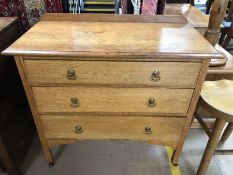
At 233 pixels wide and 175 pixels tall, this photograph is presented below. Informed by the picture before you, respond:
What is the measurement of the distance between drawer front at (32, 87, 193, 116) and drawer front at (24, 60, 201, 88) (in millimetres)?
52

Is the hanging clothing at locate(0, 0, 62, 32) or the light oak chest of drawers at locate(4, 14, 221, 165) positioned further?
the hanging clothing at locate(0, 0, 62, 32)

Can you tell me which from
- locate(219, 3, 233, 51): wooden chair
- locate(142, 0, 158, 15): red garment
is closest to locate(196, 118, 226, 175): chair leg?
locate(142, 0, 158, 15): red garment

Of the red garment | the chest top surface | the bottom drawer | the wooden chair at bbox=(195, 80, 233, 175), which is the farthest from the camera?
the red garment

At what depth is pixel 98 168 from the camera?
5.12ft

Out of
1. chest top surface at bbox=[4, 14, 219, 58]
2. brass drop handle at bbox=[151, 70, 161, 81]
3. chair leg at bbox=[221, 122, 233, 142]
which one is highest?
chest top surface at bbox=[4, 14, 219, 58]

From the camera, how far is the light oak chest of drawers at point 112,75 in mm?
1039

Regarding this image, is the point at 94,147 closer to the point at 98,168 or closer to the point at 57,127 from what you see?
the point at 98,168

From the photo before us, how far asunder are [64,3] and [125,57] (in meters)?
0.82

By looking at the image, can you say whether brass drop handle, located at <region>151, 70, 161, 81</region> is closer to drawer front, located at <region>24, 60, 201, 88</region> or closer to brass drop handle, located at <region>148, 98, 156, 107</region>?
drawer front, located at <region>24, 60, 201, 88</region>

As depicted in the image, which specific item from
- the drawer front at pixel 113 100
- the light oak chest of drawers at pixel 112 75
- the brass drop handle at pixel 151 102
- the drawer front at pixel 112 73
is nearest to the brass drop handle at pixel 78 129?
the light oak chest of drawers at pixel 112 75

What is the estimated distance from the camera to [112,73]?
3.58 feet

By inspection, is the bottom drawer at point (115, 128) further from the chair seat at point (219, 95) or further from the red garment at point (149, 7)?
the red garment at point (149, 7)

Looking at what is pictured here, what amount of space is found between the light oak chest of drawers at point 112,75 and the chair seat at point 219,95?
0.37 ft

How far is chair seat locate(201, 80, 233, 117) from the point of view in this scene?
3.80ft
